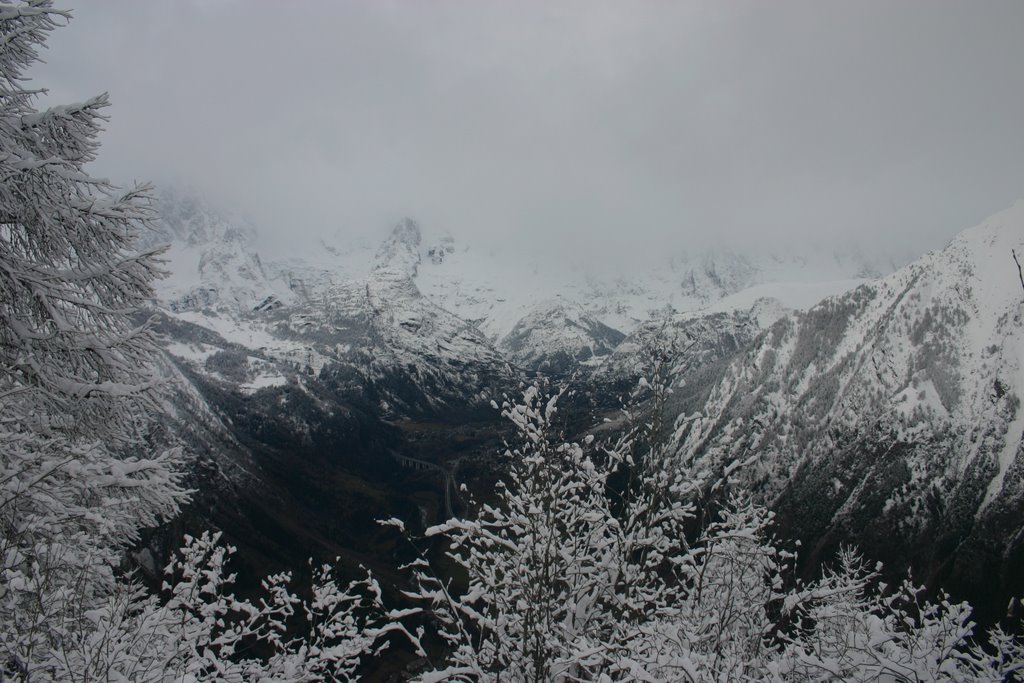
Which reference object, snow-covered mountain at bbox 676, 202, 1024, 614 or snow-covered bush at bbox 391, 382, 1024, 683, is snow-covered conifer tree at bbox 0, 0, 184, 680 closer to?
snow-covered bush at bbox 391, 382, 1024, 683

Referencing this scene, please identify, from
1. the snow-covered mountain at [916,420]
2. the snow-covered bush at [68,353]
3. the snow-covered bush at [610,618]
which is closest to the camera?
the snow-covered bush at [610,618]

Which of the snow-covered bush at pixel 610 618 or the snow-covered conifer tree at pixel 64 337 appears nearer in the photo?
the snow-covered bush at pixel 610 618

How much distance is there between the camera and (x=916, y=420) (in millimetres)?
126375

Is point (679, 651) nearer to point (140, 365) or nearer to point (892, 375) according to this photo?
point (140, 365)

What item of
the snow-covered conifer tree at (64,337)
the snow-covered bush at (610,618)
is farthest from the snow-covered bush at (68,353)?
the snow-covered bush at (610,618)

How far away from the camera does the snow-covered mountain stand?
10112 centimetres

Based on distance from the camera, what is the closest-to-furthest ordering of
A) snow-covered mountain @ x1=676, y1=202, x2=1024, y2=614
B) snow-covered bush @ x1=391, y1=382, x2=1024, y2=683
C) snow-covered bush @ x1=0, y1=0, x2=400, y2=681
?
1. snow-covered bush @ x1=391, y1=382, x2=1024, y2=683
2. snow-covered bush @ x1=0, y1=0, x2=400, y2=681
3. snow-covered mountain @ x1=676, y1=202, x2=1024, y2=614

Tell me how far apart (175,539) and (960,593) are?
157 meters

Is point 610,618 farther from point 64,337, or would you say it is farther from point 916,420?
point 916,420

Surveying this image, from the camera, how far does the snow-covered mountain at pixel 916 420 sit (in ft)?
332

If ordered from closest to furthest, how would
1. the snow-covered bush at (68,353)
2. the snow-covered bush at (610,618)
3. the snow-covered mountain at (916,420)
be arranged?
the snow-covered bush at (610,618)
the snow-covered bush at (68,353)
the snow-covered mountain at (916,420)

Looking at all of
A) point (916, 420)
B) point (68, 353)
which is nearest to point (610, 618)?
point (68, 353)

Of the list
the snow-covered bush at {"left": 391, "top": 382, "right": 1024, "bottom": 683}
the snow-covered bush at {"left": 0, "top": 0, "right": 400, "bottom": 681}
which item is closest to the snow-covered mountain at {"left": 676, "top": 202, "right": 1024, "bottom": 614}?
the snow-covered bush at {"left": 391, "top": 382, "right": 1024, "bottom": 683}

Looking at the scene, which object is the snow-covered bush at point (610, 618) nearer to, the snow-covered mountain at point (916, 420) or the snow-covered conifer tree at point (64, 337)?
the snow-covered conifer tree at point (64, 337)
